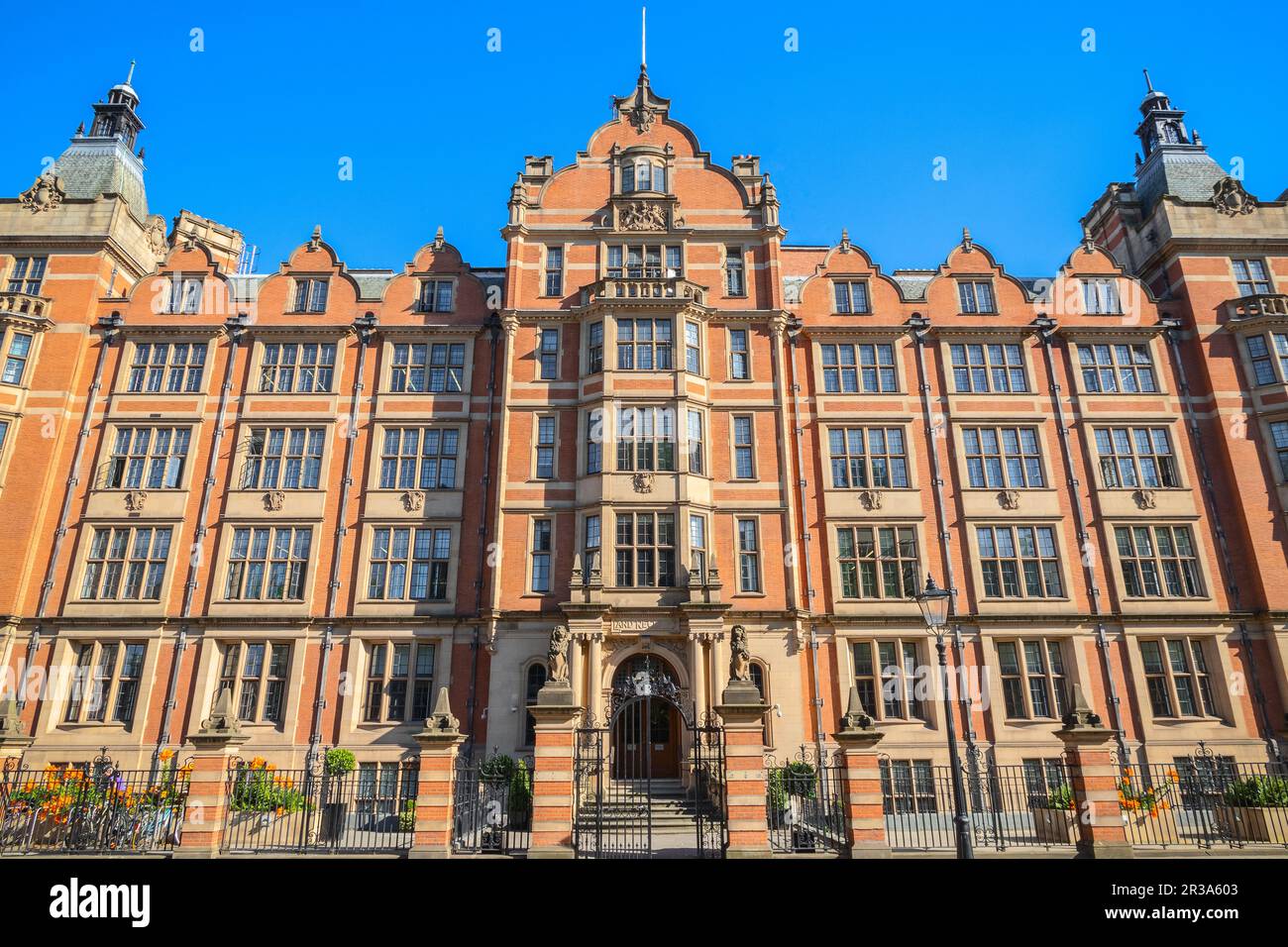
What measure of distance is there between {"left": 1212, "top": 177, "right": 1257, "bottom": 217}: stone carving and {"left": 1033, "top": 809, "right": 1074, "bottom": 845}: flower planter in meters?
26.7

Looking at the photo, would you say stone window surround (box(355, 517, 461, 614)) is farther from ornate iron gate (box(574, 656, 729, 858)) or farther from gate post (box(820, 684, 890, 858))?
gate post (box(820, 684, 890, 858))

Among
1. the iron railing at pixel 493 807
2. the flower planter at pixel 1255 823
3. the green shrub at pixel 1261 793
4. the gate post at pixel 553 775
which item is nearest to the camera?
the gate post at pixel 553 775

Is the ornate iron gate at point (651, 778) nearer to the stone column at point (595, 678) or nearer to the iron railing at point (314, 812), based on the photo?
the stone column at point (595, 678)

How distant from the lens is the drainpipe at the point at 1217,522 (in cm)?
2491

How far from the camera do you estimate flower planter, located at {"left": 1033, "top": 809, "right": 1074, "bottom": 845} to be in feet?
56.7

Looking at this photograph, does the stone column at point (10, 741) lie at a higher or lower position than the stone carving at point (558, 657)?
lower

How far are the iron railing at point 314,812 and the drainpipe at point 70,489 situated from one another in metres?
9.12

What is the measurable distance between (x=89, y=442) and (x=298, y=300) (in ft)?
30.4

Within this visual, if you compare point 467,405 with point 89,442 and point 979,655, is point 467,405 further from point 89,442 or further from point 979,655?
point 979,655

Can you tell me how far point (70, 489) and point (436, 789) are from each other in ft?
72.2

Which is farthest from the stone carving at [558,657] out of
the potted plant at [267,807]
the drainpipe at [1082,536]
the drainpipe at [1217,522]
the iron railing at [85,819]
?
the drainpipe at [1217,522]

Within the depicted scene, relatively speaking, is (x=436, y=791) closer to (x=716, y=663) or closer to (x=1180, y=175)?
(x=716, y=663)

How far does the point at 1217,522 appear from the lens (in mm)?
27375
